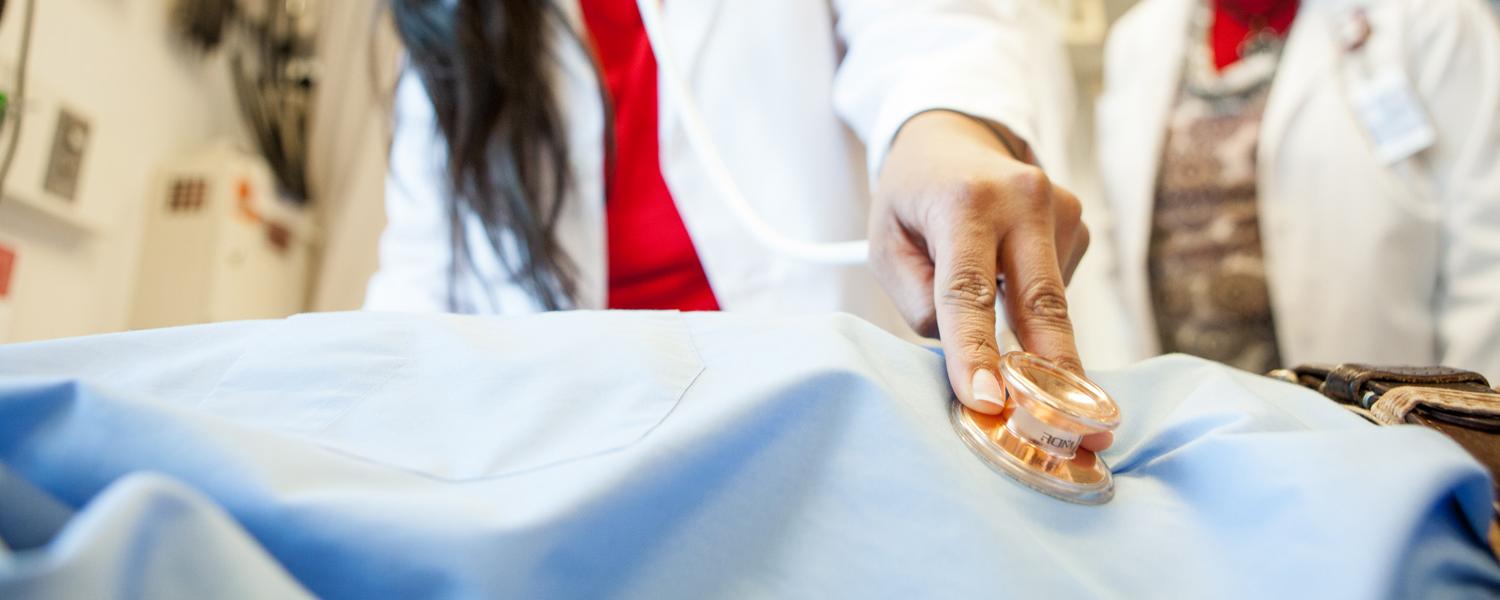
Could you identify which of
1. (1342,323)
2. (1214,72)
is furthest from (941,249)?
(1214,72)

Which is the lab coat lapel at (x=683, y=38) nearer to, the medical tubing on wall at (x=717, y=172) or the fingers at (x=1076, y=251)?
the medical tubing on wall at (x=717, y=172)

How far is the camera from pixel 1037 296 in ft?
1.52

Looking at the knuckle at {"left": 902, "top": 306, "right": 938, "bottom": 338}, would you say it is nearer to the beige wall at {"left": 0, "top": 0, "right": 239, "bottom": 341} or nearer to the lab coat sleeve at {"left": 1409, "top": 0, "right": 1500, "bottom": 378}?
the beige wall at {"left": 0, "top": 0, "right": 239, "bottom": 341}

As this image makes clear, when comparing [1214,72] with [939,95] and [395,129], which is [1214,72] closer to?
[939,95]

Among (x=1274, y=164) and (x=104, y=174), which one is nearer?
(x=104, y=174)

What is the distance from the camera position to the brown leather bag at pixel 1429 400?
363 mm

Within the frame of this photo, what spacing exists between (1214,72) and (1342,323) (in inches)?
16.7

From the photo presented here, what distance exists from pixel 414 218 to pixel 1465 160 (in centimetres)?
122

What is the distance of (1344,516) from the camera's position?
0.30 meters

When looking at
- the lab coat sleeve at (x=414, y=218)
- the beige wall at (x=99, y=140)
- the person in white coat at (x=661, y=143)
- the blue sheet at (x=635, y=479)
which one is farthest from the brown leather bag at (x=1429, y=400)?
the beige wall at (x=99, y=140)

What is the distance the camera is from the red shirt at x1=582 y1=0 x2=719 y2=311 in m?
0.78

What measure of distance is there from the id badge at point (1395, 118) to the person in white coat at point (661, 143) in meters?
0.73

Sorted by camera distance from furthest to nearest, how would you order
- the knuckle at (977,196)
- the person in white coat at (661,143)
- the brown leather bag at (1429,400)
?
the person in white coat at (661,143) < the knuckle at (977,196) < the brown leather bag at (1429,400)

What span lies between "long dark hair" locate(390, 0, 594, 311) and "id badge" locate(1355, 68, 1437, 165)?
104 centimetres
